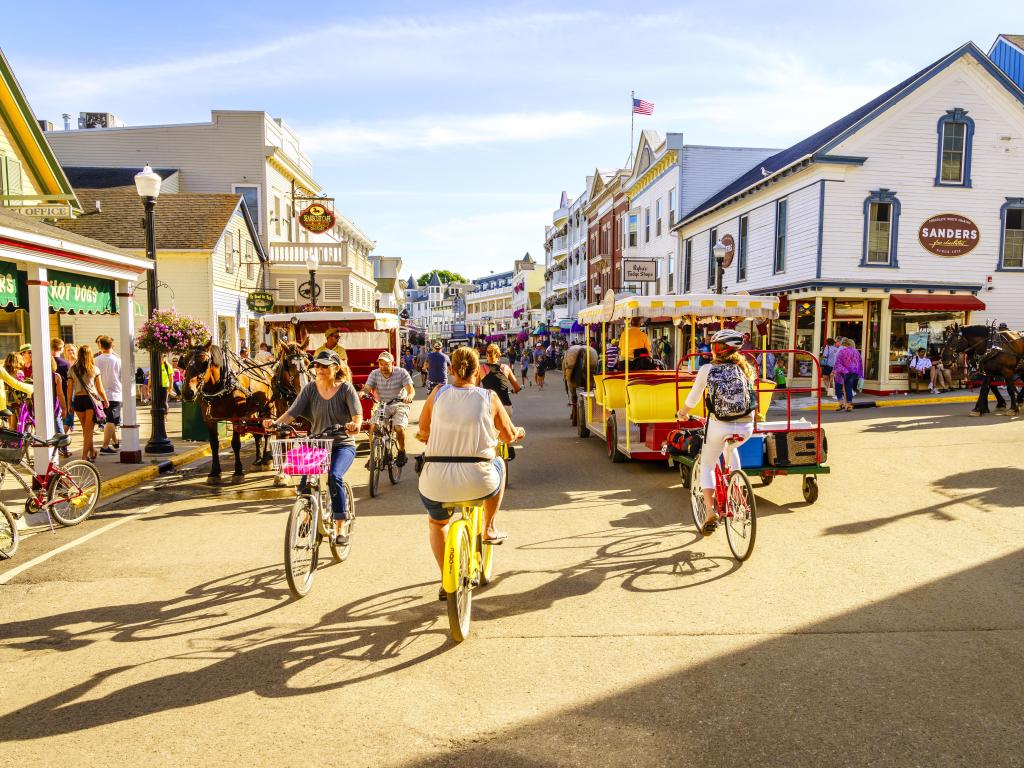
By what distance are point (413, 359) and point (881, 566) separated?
3434cm

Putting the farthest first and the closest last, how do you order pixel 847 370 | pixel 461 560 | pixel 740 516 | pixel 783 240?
pixel 783 240, pixel 847 370, pixel 740 516, pixel 461 560

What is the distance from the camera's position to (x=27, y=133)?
601 inches

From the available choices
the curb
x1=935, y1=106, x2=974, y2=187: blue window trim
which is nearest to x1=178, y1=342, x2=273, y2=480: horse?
the curb

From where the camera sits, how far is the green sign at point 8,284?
8.80m

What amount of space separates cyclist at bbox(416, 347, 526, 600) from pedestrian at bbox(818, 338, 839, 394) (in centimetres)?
1784

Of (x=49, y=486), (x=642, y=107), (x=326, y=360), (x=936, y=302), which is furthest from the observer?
(x=642, y=107)

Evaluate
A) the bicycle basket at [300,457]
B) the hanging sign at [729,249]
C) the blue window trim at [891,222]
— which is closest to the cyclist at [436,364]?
the bicycle basket at [300,457]

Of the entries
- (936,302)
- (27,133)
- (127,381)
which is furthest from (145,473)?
(936,302)

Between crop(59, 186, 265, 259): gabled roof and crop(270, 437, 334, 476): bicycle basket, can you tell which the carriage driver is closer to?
crop(270, 437, 334, 476): bicycle basket

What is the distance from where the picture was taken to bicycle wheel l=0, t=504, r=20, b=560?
6836 millimetres

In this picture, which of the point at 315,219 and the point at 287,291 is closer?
the point at 315,219

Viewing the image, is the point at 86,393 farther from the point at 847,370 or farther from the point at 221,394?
the point at 847,370

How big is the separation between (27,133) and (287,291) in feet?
58.4

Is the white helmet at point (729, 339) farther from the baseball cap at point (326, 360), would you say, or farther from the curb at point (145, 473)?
the curb at point (145, 473)
